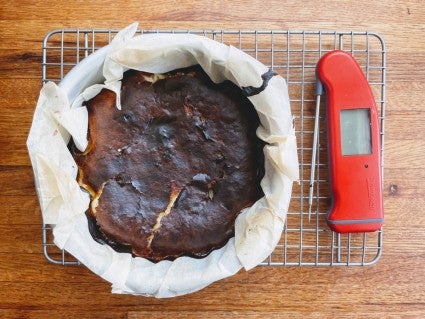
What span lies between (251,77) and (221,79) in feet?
0.26

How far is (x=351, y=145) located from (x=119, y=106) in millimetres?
418

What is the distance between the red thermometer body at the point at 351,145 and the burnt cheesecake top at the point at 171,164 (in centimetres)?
14

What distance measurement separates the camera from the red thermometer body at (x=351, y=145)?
107cm

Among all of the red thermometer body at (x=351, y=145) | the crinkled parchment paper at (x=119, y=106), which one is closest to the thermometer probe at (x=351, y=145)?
the red thermometer body at (x=351, y=145)

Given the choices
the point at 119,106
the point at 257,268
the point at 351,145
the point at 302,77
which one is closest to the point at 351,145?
the point at 351,145

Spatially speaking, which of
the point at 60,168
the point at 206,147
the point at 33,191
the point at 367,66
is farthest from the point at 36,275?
the point at 367,66

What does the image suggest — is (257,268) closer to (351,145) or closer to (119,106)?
(351,145)

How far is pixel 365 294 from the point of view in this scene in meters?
1.18

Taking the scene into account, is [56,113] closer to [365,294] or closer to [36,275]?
[36,275]

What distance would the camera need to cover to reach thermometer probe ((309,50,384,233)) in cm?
107

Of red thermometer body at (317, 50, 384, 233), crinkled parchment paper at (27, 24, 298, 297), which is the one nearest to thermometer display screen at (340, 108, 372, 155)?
red thermometer body at (317, 50, 384, 233)

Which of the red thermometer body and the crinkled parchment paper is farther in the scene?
the red thermometer body

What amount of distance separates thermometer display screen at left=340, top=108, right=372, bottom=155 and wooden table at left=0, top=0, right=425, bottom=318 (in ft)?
0.32

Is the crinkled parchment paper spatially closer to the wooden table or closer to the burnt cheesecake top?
the burnt cheesecake top
